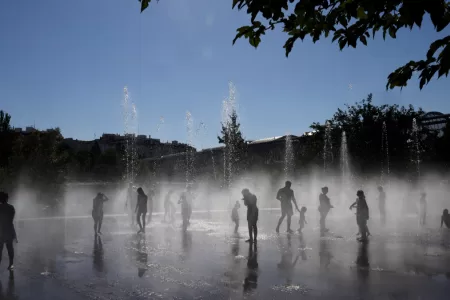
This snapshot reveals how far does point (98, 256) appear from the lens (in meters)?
10.8

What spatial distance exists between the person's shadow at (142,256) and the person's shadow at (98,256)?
0.84 metres

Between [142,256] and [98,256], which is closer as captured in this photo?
[142,256]

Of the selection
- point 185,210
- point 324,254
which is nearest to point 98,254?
point 324,254

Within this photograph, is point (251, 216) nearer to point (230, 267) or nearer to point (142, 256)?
point (142, 256)

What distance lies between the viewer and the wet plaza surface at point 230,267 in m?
6.88

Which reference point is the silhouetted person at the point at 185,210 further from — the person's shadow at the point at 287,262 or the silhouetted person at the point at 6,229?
the silhouetted person at the point at 6,229

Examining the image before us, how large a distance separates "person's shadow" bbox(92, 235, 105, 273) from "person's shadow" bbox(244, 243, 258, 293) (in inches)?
125

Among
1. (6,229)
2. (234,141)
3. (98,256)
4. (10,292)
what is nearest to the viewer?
(10,292)

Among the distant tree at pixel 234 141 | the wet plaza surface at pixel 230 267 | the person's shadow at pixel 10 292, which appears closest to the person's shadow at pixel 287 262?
the wet plaza surface at pixel 230 267

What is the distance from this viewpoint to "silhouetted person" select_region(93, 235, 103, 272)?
931 centimetres

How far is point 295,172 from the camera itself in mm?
47812

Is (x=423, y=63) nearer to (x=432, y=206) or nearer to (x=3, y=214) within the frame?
(x=3, y=214)

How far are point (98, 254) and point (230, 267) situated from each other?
410 cm

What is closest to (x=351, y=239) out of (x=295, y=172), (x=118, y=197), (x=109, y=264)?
(x=109, y=264)
